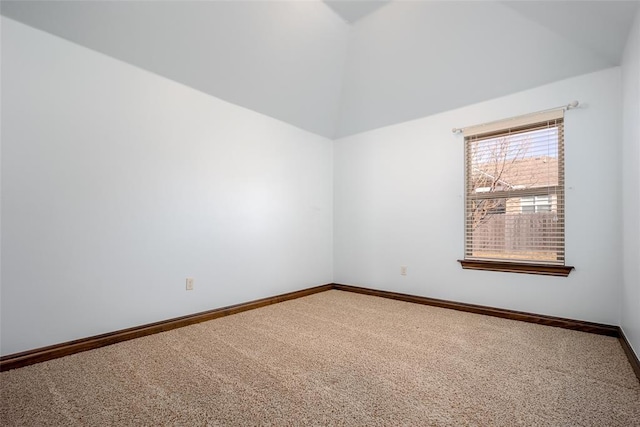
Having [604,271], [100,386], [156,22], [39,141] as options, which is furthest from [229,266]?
[604,271]

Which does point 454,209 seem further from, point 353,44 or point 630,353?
point 353,44

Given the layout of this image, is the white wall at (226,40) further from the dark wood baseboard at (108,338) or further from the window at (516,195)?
the dark wood baseboard at (108,338)

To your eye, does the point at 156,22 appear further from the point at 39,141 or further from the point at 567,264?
the point at 567,264

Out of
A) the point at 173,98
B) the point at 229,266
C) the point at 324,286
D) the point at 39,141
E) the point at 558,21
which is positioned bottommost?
the point at 324,286

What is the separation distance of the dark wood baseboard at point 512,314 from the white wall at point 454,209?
2.1 inches

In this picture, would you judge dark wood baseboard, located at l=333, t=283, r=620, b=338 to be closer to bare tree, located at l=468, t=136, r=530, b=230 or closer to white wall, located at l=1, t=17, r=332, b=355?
bare tree, located at l=468, t=136, r=530, b=230

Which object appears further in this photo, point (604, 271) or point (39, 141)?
point (604, 271)

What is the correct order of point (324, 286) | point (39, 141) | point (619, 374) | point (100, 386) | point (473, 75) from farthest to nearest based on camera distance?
point (324, 286) < point (473, 75) < point (39, 141) < point (619, 374) < point (100, 386)

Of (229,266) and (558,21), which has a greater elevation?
(558,21)

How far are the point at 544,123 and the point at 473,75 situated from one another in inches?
31.2

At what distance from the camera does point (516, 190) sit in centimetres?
288

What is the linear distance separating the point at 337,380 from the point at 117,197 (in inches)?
82.3

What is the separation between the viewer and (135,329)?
2352 millimetres

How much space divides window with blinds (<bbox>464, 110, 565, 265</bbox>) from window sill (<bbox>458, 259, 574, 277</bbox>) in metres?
0.06
